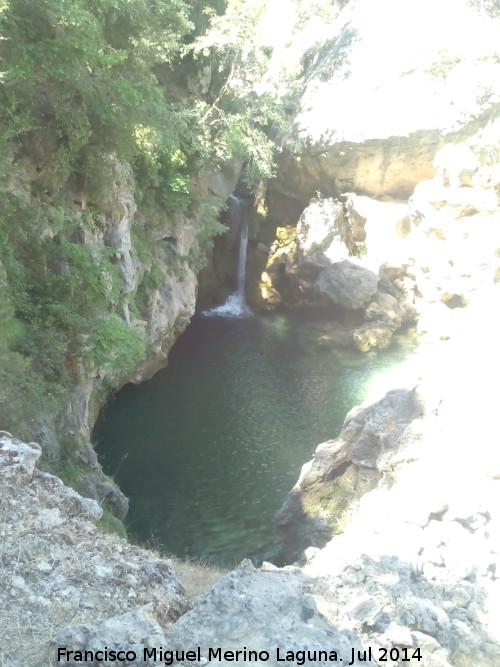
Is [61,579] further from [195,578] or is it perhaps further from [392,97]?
[392,97]

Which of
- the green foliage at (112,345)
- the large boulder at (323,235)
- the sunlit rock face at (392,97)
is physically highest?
the sunlit rock face at (392,97)

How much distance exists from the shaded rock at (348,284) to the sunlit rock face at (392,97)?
4444mm

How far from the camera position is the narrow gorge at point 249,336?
533 cm

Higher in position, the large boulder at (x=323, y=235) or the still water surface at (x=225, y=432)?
the large boulder at (x=323, y=235)

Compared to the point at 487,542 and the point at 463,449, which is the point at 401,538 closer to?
the point at 487,542

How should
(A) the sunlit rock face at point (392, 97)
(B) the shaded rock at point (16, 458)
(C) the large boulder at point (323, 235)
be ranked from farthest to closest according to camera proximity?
(C) the large boulder at point (323, 235) → (A) the sunlit rock face at point (392, 97) → (B) the shaded rock at point (16, 458)

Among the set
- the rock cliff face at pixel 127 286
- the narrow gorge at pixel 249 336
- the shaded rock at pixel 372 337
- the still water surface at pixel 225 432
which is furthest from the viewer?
the shaded rock at pixel 372 337

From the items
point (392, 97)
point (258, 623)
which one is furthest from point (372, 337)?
point (258, 623)

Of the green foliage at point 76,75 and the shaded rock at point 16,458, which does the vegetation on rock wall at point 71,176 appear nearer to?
the green foliage at point 76,75

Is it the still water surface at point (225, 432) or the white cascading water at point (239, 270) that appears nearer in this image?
the still water surface at point (225, 432)

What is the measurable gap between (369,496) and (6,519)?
21.5ft

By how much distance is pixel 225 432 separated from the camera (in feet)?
55.7

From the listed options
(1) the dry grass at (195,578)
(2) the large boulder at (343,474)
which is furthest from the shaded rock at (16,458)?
(2) the large boulder at (343,474)

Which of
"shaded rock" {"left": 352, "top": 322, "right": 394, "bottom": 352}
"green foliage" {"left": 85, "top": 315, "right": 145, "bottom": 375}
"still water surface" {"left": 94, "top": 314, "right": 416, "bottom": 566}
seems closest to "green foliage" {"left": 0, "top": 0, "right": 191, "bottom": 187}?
"green foliage" {"left": 85, "top": 315, "right": 145, "bottom": 375}
